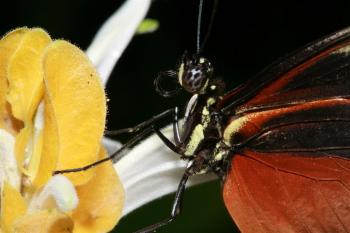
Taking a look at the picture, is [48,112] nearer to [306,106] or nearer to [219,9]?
[306,106]

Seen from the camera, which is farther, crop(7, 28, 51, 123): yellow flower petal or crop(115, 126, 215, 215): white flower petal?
crop(115, 126, 215, 215): white flower petal

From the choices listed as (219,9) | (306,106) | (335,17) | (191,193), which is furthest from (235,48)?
(306,106)

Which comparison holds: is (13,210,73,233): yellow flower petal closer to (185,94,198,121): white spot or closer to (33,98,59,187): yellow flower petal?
(33,98,59,187): yellow flower petal

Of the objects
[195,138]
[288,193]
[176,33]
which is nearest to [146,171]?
[195,138]

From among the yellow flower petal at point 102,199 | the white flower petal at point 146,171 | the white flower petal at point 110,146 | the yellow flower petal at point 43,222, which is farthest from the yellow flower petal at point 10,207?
the white flower petal at point 110,146

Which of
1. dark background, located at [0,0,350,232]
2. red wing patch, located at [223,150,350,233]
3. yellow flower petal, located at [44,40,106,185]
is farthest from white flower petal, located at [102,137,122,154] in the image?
dark background, located at [0,0,350,232]

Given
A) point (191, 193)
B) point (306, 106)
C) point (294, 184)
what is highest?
point (306, 106)
